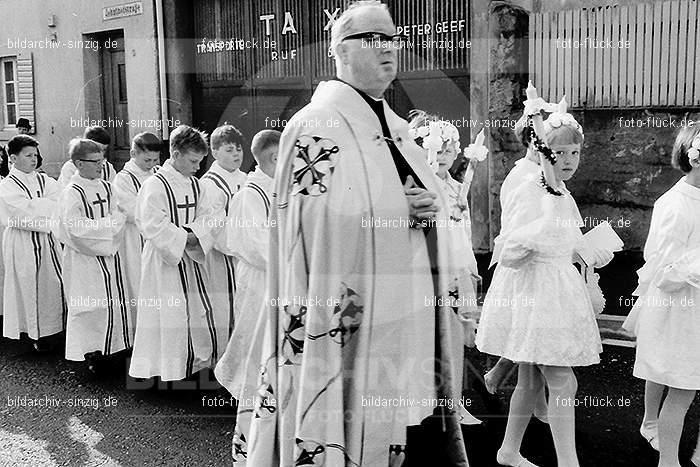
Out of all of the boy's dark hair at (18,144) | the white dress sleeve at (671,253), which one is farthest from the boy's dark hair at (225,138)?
the white dress sleeve at (671,253)

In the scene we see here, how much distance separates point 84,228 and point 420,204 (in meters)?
3.45

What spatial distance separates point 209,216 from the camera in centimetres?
557

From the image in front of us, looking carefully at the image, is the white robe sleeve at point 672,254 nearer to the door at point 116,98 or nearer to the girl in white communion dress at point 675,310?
the girl in white communion dress at point 675,310

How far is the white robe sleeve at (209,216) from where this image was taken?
547 cm

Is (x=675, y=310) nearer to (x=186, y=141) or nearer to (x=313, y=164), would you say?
(x=313, y=164)

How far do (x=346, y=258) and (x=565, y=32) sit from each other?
6.84 metres

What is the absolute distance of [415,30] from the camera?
34.0 ft

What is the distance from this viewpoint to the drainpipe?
504 inches

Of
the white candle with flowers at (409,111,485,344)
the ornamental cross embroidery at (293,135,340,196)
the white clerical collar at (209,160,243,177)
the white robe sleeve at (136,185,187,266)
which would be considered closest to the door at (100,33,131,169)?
the white clerical collar at (209,160,243,177)

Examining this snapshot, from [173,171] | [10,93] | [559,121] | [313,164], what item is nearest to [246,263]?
[173,171]

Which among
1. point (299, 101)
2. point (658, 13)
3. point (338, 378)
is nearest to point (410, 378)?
point (338, 378)

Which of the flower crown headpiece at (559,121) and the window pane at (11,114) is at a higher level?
the window pane at (11,114)

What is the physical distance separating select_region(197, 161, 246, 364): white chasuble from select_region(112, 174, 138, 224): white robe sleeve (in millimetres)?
739

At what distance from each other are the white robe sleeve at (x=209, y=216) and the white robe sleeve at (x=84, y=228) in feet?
2.64
